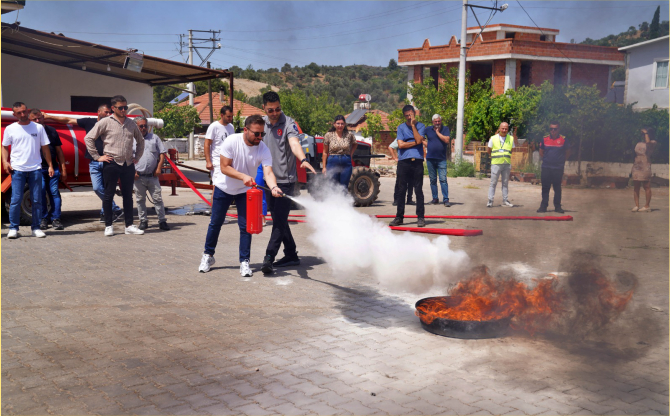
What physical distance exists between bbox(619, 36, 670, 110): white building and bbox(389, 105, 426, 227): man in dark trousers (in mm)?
27479

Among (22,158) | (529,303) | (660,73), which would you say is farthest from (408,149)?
(660,73)

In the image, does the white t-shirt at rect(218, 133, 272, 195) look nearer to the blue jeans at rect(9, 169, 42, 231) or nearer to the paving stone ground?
the paving stone ground

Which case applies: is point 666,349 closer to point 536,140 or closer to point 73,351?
point 73,351

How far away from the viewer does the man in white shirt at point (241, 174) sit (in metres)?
6.78

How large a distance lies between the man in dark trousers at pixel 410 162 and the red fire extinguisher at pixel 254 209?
14.9ft

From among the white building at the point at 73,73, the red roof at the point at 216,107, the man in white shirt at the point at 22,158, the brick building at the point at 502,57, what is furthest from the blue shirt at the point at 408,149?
the red roof at the point at 216,107

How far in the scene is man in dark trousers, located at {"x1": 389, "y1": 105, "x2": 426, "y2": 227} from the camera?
34.6 feet

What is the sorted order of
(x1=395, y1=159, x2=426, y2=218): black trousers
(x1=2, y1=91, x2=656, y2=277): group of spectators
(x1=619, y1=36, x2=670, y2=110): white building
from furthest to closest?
(x1=619, y1=36, x2=670, y2=110): white building < (x1=395, y1=159, x2=426, y2=218): black trousers < (x1=2, y1=91, x2=656, y2=277): group of spectators

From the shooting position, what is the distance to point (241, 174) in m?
6.72

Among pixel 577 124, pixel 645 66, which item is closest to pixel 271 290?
pixel 577 124

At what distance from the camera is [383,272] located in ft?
22.9

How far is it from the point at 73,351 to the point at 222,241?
16.2 ft

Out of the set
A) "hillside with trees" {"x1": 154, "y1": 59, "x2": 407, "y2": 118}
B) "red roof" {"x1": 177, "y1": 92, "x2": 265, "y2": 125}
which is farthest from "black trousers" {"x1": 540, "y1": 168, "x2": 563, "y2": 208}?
"hillside with trees" {"x1": 154, "y1": 59, "x2": 407, "y2": 118}

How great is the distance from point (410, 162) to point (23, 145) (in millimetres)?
6723
